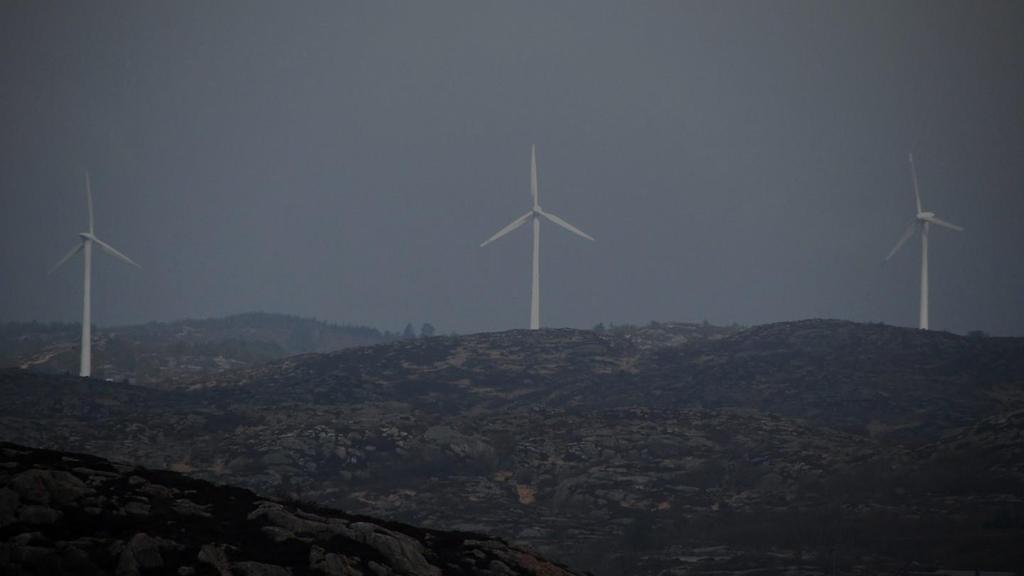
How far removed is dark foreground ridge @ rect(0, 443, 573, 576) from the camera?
128 feet

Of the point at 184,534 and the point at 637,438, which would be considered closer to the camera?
the point at 184,534

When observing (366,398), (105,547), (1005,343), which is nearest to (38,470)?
(105,547)

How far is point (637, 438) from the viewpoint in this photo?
384 feet

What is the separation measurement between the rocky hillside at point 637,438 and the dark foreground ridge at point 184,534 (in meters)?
34.2

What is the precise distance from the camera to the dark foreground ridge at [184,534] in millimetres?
39031

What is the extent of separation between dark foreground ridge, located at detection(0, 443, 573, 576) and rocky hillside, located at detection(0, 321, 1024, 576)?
34210mm

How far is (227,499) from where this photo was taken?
46844 millimetres

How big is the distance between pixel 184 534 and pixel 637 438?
259ft

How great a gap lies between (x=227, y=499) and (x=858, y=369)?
391 ft

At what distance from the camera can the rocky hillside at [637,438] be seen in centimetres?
8775

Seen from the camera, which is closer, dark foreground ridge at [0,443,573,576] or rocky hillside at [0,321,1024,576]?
dark foreground ridge at [0,443,573,576]

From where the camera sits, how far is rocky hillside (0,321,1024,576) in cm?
8775

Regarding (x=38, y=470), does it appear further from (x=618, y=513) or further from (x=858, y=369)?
(x=858, y=369)

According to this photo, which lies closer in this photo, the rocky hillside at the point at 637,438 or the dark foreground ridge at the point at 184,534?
the dark foreground ridge at the point at 184,534
